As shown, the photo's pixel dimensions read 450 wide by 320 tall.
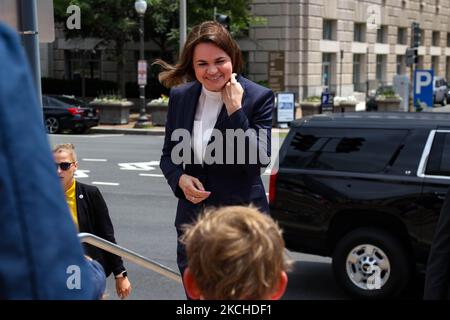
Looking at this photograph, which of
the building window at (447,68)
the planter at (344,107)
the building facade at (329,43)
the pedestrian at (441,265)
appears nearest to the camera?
the pedestrian at (441,265)

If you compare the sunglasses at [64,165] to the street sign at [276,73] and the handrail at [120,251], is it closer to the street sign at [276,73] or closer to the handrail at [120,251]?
the handrail at [120,251]

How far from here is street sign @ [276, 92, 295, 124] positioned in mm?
28016

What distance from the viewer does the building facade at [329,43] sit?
1478 inches

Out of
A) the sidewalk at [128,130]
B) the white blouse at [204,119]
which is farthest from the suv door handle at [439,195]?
the sidewalk at [128,130]

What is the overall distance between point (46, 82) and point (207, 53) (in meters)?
36.8

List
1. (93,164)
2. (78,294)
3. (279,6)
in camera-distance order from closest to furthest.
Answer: (78,294) → (93,164) → (279,6)

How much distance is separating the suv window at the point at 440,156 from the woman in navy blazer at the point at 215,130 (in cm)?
376

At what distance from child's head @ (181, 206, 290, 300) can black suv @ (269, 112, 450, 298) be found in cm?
532

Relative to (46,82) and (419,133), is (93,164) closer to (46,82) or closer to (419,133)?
(419,133)

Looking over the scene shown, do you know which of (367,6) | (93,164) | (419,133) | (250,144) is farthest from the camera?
(367,6)

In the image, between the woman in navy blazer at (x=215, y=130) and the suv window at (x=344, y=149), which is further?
the suv window at (x=344, y=149)

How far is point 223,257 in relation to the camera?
1328mm

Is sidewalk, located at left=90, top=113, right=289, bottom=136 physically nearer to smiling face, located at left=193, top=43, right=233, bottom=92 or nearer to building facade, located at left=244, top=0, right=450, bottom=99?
building facade, located at left=244, top=0, right=450, bottom=99
